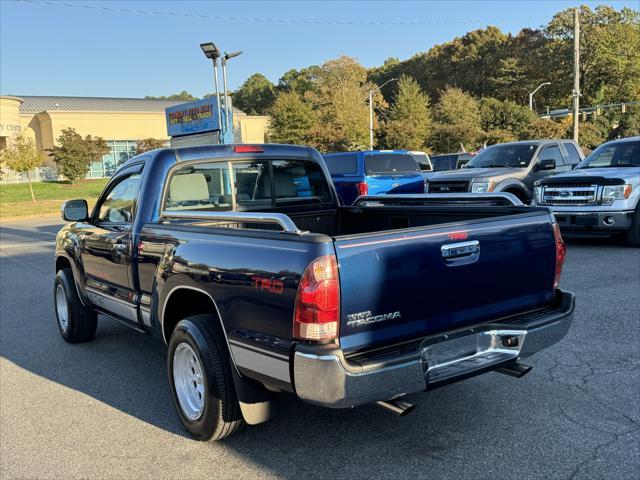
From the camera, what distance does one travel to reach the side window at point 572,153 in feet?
44.6

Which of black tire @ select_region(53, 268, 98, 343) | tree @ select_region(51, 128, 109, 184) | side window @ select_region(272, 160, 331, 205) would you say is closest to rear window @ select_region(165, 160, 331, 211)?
side window @ select_region(272, 160, 331, 205)

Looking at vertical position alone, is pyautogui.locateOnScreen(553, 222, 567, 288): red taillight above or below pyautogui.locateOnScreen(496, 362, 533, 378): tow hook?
above

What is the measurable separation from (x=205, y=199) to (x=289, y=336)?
2.21 metres

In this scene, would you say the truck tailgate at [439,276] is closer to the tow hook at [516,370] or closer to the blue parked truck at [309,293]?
the blue parked truck at [309,293]

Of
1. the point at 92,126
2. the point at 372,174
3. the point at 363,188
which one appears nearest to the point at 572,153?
the point at 372,174

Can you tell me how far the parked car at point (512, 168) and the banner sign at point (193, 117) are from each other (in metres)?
20.1

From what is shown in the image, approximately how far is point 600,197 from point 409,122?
138ft

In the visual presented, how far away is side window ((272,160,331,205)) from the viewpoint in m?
5.11

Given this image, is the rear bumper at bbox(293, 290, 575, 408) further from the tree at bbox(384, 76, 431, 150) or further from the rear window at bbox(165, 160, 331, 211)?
the tree at bbox(384, 76, 431, 150)

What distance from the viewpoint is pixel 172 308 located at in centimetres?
394

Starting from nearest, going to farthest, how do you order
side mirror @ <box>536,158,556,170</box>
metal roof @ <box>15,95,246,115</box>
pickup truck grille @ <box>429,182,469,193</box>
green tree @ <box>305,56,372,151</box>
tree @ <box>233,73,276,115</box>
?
pickup truck grille @ <box>429,182,469,193</box>, side mirror @ <box>536,158,556,170</box>, green tree @ <box>305,56,372,151</box>, metal roof @ <box>15,95,246,115</box>, tree @ <box>233,73,276,115</box>

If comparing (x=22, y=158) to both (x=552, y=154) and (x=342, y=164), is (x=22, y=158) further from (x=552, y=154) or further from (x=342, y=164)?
(x=552, y=154)

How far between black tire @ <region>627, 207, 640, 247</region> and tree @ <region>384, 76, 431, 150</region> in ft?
129

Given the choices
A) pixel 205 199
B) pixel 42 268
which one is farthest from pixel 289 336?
pixel 42 268
